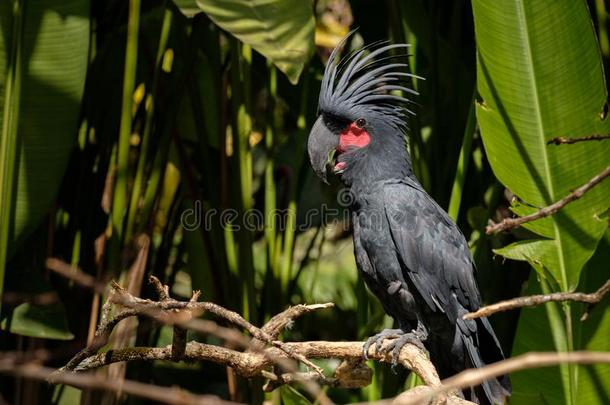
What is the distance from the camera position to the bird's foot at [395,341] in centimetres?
181

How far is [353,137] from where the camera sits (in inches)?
86.1

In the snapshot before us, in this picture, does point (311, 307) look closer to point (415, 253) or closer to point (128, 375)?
point (415, 253)

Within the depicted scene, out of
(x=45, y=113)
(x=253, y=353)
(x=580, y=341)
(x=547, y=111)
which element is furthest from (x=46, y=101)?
(x=580, y=341)

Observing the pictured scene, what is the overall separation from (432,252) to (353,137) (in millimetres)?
407

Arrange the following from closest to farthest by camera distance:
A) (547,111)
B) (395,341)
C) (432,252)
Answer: (547,111) < (395,341) < (432,252)

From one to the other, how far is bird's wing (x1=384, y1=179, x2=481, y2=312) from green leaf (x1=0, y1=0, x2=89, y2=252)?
0.91m

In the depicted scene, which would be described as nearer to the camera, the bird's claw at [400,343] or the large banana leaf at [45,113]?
the bird's claw at [400,343]

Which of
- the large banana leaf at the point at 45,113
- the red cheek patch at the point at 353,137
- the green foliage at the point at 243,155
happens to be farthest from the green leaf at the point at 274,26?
the large banana leaf at the point at 45,113

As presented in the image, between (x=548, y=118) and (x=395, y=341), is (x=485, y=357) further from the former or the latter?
(x=548, y=118)

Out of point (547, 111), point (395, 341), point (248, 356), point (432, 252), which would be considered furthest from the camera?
point (432, 252)

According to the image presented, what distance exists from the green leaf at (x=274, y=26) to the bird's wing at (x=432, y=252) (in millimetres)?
480

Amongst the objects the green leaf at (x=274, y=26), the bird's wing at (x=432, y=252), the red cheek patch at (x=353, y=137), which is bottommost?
the bird's wing at (x=432, y=252)

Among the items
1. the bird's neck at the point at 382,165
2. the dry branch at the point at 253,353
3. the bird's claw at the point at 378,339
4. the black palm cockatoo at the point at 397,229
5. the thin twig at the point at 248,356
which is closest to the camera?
the dry branch at the point at 253,353

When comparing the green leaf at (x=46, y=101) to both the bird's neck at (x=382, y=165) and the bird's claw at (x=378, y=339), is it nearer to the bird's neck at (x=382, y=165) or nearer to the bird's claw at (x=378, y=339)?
the bird's neck at (x=382, y=165)
